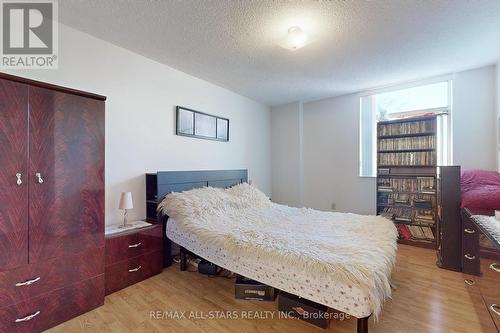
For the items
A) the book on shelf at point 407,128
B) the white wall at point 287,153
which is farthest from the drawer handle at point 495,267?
the white wall at point 287,153

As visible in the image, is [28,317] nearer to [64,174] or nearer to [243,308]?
[64,174]

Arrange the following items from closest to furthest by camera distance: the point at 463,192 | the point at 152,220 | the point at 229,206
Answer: the point at 463,192, the point at 152,220, the point at 229,206

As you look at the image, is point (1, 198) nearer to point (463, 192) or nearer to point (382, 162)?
point (463, 192)

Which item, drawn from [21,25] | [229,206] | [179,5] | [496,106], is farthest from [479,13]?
[21,25]

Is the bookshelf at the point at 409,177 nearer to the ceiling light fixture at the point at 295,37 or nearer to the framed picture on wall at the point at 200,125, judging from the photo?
the ceiling light fixture at the point at 295,37

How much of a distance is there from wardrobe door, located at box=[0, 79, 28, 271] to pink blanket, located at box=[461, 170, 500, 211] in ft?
13.3

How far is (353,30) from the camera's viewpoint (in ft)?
7.42

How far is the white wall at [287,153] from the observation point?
16.3 ft

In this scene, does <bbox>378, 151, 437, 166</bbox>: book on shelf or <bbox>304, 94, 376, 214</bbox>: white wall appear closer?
<bbox>378, 151, 437, 166</bbox>: book on shelf

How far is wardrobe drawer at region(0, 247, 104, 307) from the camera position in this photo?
5.02 ft

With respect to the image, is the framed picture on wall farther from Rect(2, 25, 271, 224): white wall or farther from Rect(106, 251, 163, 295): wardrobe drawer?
Rect(106, 251, 163, 295): wardrobe drawer

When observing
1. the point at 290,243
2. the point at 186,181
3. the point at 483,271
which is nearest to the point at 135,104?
the point at 186,181

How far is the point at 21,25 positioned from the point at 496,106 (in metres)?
5.64

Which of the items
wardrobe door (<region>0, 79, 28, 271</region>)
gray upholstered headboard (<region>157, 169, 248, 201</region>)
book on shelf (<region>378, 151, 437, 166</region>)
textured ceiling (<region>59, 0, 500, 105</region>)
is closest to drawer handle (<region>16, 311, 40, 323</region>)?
wardrobe door (<region>0, 79, 28, 271</region>)
